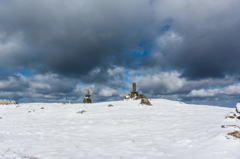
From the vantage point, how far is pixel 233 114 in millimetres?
9086

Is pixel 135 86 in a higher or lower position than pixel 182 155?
higher

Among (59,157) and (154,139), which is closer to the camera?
(59,157)

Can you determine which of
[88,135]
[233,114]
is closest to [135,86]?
[233,114]

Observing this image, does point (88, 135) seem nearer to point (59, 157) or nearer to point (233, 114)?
point (59, 157)

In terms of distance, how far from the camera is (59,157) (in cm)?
430

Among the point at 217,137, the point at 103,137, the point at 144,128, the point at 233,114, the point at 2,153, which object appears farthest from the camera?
the point at 233,114

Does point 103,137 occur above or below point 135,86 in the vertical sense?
below

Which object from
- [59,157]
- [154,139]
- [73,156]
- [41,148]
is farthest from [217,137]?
[41,148]

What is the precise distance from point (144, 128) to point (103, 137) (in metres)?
2.33

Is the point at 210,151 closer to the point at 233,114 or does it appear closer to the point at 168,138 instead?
the point at 168,138

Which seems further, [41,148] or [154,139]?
[154,139]

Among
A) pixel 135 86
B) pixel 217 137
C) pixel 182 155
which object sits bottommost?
pixel 182 155

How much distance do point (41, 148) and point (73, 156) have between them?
A: 4.57 feet

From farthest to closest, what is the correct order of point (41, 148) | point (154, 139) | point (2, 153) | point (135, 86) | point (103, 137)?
point (135, 86) < point (103, 137) < point (154, 139) < point (41, 148) < point (2, 153)
